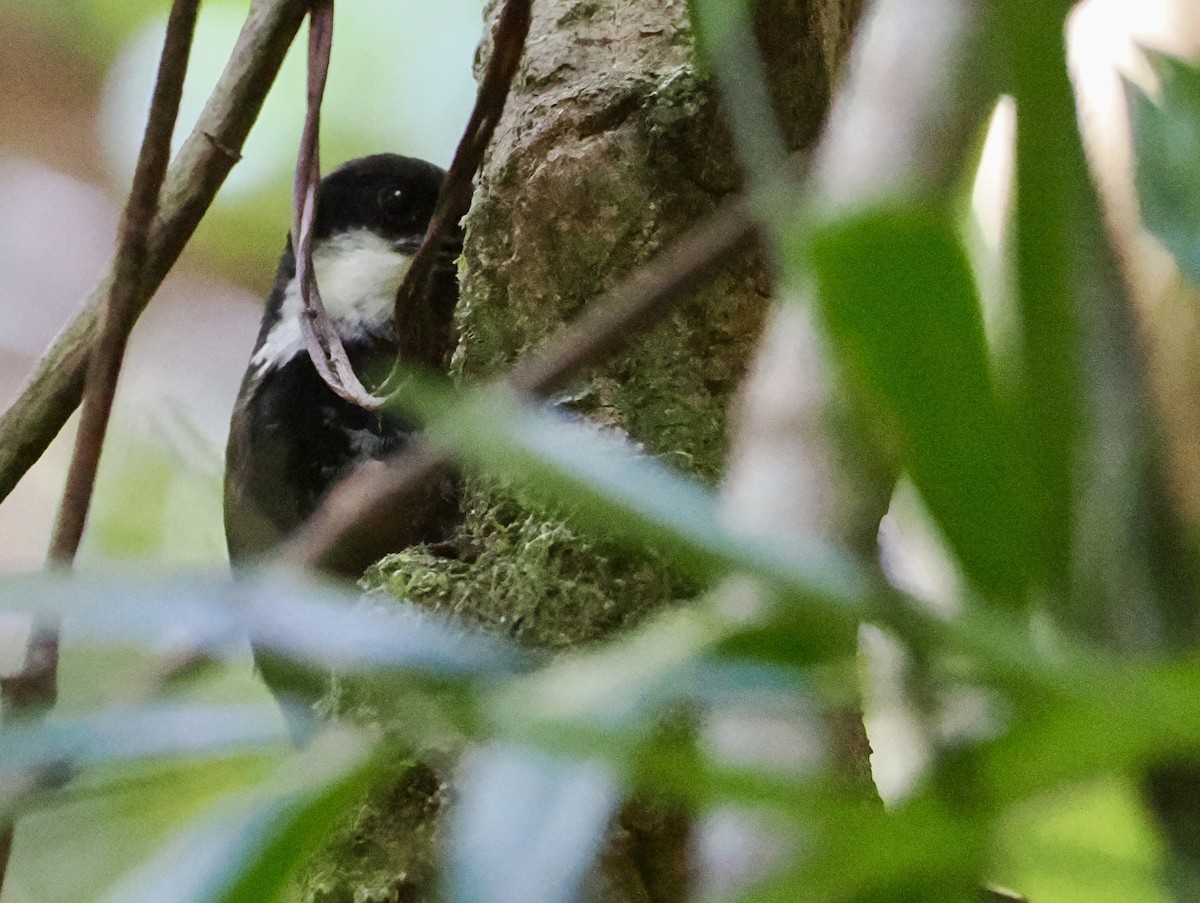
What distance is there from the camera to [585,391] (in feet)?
2.15

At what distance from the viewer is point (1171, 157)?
0.24 m

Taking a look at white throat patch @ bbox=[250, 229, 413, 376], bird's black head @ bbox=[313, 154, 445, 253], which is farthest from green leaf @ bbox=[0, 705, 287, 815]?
bird's black head @ bbox=[313, 154, 445, 253]

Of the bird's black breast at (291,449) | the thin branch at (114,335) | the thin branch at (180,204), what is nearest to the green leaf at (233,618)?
the thin branch at (114,335)

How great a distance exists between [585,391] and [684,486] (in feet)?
1.46

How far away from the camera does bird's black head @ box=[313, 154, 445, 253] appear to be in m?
1.31

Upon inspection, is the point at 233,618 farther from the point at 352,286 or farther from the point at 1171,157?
the point at 352,286

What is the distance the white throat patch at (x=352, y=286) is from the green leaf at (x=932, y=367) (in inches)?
39.1

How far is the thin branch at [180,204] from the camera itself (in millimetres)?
737

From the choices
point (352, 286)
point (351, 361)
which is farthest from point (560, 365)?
point (352, 286)

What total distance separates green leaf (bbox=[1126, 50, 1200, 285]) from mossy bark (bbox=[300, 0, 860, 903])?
1.23 feet

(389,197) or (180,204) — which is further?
(389,197)

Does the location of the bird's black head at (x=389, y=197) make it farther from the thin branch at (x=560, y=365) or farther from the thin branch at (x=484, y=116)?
the thin branch at (x=560, y=365)

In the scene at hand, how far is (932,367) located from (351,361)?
997 mm

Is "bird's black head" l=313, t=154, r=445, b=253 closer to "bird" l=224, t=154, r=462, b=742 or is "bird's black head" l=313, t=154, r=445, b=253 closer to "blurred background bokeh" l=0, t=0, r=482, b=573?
"bird" l=224, t=154, r=462, b=742
